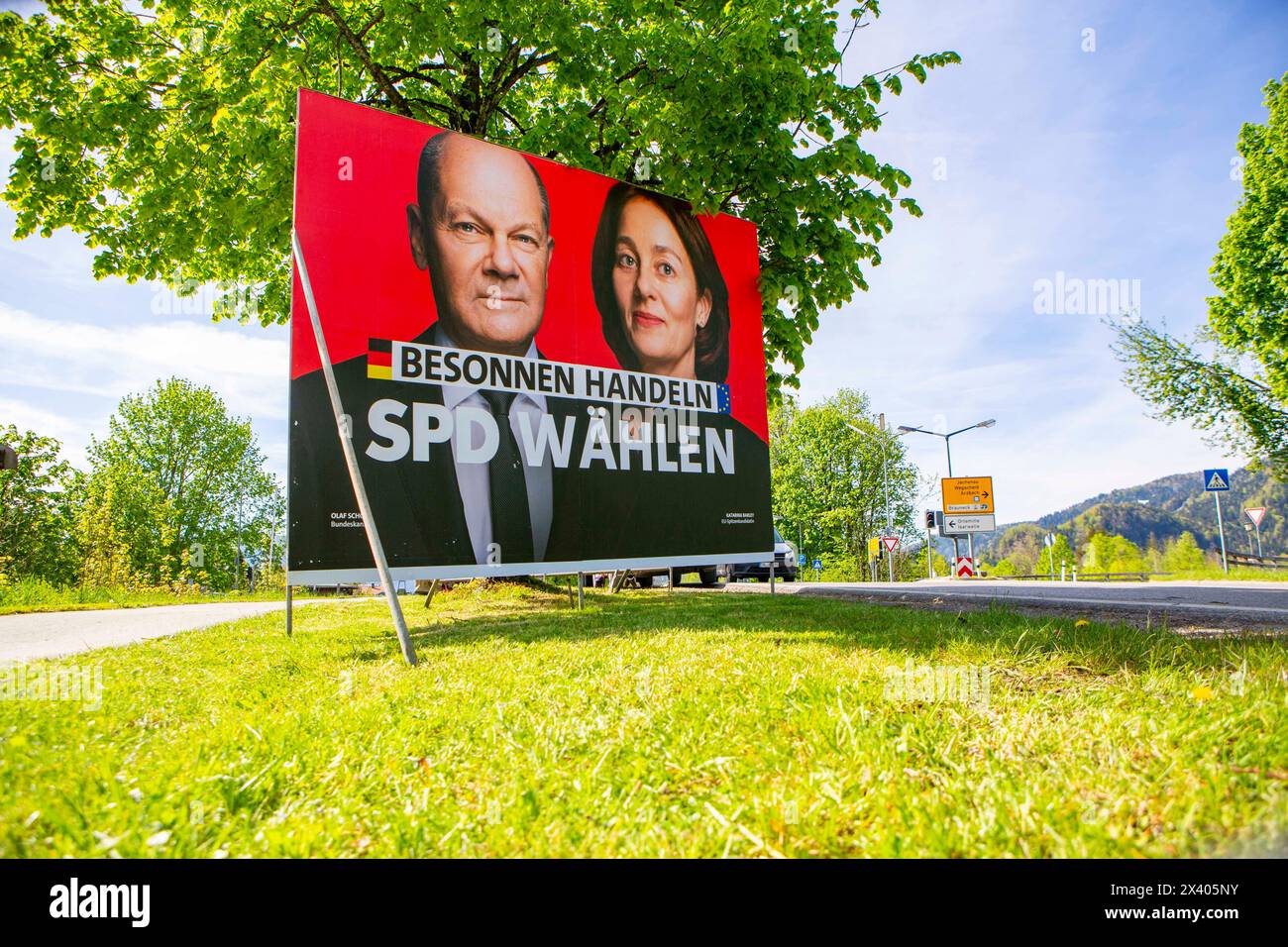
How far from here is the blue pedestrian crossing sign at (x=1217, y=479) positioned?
795 inches

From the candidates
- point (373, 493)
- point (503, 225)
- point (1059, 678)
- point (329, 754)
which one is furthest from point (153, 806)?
point (503, 225)

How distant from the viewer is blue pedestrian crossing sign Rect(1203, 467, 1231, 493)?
795 inches

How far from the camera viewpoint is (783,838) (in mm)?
1832

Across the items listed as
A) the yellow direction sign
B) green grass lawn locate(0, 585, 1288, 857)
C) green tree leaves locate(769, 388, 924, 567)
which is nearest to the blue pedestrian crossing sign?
green grass lawn locate(0, 585, 1288, 857)

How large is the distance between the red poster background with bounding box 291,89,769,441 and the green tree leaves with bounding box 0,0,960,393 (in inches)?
79.2

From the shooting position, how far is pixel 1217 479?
20.5m

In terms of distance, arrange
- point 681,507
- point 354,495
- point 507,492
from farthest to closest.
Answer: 1. point 681,507
2. point 507,492
3. point 354,495

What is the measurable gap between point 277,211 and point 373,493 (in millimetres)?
5771

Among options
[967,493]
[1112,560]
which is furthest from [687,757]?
[1112,560]

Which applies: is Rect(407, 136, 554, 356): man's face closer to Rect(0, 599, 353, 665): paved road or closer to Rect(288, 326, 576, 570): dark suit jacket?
Rect(288, 326, 576, 570): dark suit jacket

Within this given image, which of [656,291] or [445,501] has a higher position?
[656,291]

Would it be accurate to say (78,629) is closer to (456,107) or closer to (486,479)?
(486,479)

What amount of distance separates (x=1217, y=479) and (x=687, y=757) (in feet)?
83.9
